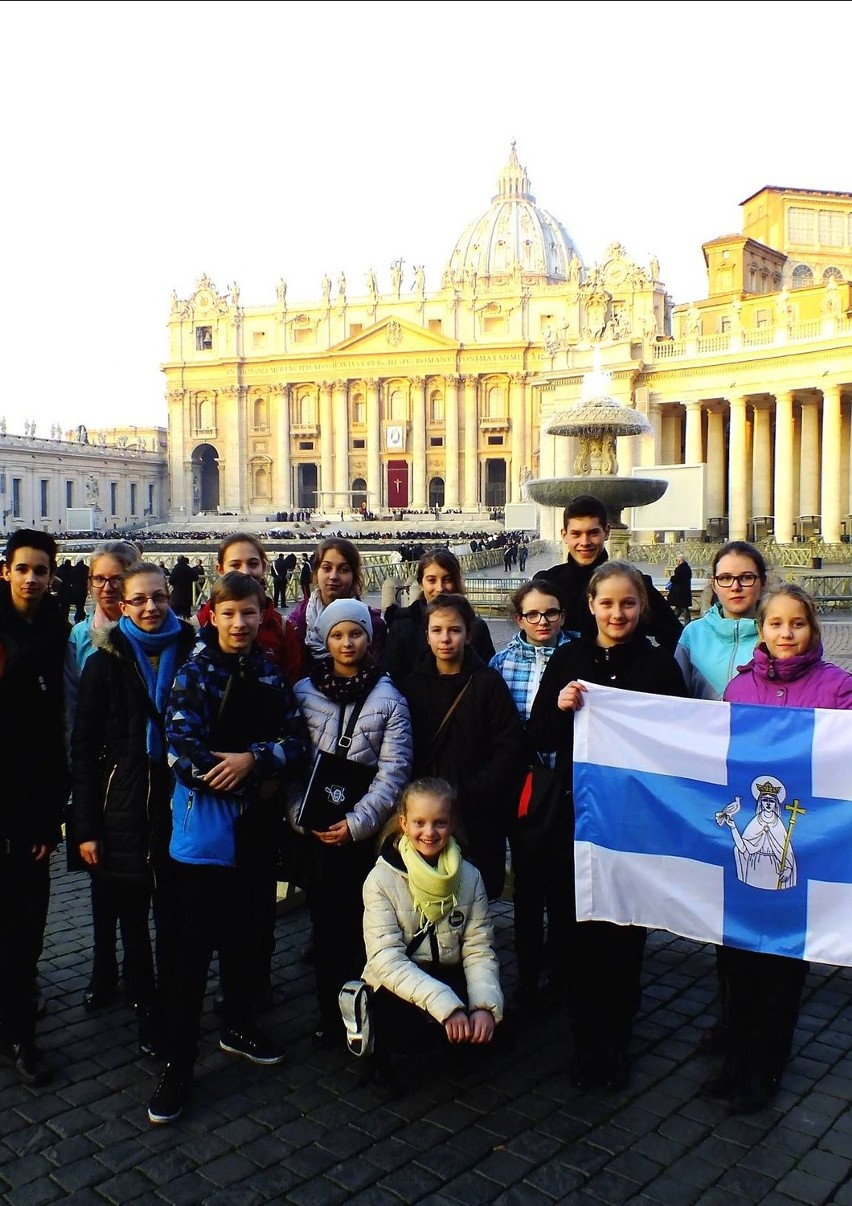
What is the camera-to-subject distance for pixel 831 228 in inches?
1959

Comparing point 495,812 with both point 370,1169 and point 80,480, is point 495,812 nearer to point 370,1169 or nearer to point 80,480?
point 370,1169

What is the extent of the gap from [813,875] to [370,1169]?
2.04m

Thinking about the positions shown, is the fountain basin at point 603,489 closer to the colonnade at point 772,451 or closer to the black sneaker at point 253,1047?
the black sneaker at point 253,1047

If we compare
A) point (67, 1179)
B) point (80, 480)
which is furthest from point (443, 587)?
point (80, 480)

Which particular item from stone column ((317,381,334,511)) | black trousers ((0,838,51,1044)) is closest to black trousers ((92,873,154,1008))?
black trousers ((0,838,51,1044))

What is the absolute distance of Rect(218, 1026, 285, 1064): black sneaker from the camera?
4.10 meters

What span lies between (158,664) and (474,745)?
148 centimetres

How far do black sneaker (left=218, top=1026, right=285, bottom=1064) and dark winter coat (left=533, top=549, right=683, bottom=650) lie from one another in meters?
2.33

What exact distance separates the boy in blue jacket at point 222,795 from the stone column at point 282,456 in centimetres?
7510

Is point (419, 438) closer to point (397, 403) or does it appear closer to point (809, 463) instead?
point (397, 403)

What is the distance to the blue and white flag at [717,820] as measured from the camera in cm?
386

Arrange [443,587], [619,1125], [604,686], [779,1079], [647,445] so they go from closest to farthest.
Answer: [619,1125] < [779,1079] < [604,686] < [443,587] < [647,445]

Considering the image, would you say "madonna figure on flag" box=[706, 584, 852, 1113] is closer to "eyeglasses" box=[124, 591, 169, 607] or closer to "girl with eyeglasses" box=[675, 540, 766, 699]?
"girl with eyeglasses" box=[675, 540, 766, 699]

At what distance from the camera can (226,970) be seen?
13.9 feet
